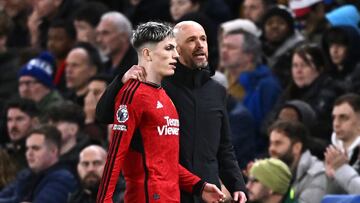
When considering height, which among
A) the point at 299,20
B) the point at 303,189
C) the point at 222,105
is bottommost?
the point at 303,189

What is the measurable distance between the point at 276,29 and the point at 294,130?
2623 mm

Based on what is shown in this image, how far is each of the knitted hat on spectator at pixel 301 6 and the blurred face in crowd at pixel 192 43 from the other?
19.6 ft

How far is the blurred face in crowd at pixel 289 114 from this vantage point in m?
11.9

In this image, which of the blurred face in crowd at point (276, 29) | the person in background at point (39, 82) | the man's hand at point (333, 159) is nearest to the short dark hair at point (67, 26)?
the person in background at point (39, 82)

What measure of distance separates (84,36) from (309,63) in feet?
13.0

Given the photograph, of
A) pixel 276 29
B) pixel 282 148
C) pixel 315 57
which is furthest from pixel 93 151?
pixel 276 29

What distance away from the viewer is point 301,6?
45.6 ft

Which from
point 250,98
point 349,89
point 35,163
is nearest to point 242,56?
point 250,98

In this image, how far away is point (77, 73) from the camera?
14641mm

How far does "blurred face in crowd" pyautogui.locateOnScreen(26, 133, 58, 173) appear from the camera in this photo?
12.2m

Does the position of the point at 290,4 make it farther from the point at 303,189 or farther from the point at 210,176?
the point at 210,176

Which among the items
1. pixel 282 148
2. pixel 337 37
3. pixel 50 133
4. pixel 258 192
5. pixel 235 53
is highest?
pixel 337 37

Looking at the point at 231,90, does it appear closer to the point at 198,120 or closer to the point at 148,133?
the point at 198,120

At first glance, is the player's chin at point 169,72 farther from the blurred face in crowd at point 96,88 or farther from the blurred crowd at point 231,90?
the blurred face in crowd at point 96,88
